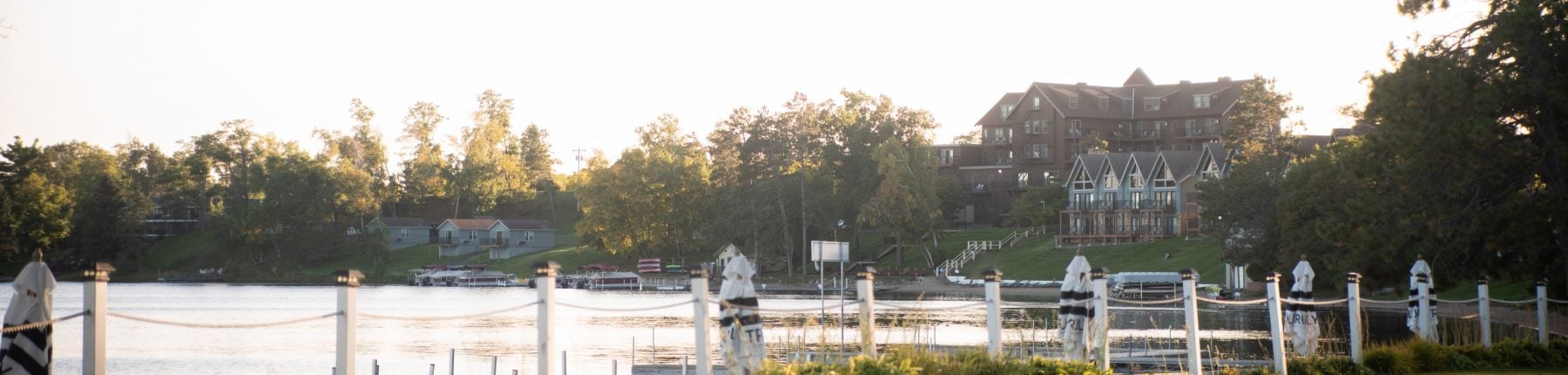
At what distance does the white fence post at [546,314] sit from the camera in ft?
38.2

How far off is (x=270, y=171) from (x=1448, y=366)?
118 metres

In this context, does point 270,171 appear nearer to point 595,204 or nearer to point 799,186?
point 595,204

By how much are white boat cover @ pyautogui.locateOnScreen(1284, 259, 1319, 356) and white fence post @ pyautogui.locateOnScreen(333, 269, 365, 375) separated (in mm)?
14737

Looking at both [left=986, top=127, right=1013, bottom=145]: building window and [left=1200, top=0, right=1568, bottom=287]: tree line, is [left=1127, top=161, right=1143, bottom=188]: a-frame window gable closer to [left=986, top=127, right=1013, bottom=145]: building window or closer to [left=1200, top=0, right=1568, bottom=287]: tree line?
[left=986, top=127, right=1013, bottom=145]: building window

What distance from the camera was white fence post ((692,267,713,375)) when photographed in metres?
12.2

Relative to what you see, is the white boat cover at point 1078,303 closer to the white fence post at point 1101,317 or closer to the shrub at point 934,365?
the white fence post at point 1101,317

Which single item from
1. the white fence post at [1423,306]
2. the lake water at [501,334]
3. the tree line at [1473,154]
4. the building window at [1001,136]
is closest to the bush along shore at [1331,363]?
the lake water at [501,334]

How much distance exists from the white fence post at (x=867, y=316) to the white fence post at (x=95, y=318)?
5.72 metres

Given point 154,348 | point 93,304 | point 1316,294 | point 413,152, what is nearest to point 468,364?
point 154,348

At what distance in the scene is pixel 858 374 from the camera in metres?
11.8

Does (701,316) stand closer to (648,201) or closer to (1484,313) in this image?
(1484,313)

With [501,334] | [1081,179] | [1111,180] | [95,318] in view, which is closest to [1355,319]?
[95,318]

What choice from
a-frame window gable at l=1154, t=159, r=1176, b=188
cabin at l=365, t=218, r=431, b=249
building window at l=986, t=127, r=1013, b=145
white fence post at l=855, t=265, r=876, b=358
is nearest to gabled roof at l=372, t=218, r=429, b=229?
cabin at l=365, t=218, r=431, b=249

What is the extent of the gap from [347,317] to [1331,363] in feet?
40.7
